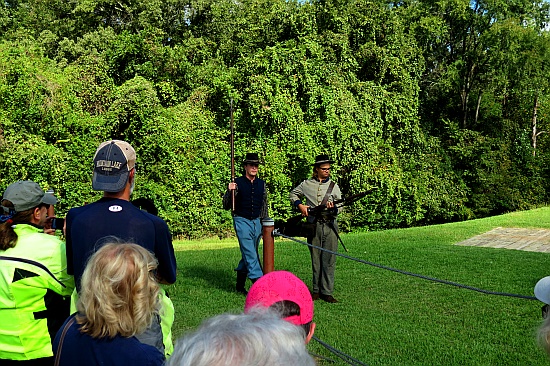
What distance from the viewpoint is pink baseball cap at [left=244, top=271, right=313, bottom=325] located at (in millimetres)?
2691

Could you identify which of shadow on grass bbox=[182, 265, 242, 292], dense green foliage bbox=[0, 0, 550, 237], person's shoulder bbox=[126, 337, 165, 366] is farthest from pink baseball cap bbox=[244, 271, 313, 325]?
dense green foliage bbox=[0, 0, 550, 237]

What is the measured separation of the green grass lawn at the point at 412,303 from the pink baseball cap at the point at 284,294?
346 cm

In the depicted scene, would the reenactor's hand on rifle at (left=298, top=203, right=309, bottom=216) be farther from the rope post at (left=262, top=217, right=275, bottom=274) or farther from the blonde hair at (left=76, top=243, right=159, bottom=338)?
the blonde hair at (left=76, top=243, right=159, bottom=338)

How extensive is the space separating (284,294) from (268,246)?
3.62m

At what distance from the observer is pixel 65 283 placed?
133 inches

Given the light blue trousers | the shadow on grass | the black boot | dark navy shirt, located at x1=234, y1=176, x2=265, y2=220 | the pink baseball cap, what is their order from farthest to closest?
the shadow on grass → dark navy shirt, located at x1=234, y1=176, x2=265, y2=220 → the black boot → the light blue trousers → the pink baseball cap

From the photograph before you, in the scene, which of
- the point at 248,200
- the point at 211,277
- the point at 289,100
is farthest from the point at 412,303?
the point at 289,100

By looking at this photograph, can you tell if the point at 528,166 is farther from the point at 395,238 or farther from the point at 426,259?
the point at 426,259

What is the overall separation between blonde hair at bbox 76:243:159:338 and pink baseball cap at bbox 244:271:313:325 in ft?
1.64

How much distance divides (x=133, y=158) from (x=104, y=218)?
45 cm

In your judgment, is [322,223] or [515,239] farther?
[515,239]

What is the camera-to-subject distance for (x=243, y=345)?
4.51 feet

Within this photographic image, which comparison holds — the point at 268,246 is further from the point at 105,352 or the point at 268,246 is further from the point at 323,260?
the point at 105,352

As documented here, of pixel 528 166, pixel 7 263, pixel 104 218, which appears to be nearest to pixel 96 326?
pixel 104 218
